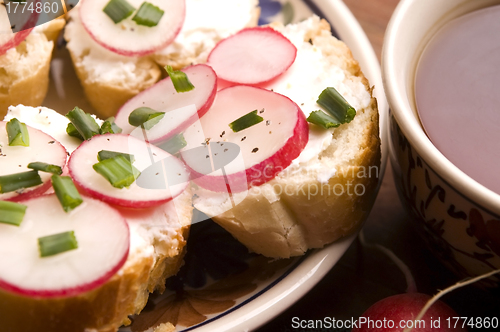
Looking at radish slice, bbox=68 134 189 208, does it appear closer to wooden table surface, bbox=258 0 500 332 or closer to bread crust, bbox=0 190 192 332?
bread crust, bbox=0 190 192 332

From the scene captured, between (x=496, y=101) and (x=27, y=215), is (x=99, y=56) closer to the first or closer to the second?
(x=27, y=215)

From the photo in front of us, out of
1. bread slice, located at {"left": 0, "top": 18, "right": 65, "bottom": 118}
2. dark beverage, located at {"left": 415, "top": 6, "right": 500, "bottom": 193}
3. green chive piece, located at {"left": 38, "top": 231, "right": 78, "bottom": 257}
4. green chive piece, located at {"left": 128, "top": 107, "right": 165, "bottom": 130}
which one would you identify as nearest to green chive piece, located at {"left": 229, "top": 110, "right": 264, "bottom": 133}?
green chive piece, located at {"left": 128, "top": 107, "right": 165, "bottom": 130}

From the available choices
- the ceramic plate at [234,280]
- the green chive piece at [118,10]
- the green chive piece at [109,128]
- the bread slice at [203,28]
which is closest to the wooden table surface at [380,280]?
the ceramic plate at [234,280]

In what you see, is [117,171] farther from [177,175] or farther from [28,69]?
[28,69]

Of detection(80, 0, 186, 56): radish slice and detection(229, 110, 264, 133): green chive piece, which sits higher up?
detection(80, 0, 186, 56): radish slice

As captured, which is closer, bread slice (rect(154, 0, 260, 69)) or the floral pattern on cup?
the floral pattern on cup

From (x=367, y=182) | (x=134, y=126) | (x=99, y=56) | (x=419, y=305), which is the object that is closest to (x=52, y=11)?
(x=99, y=56)
